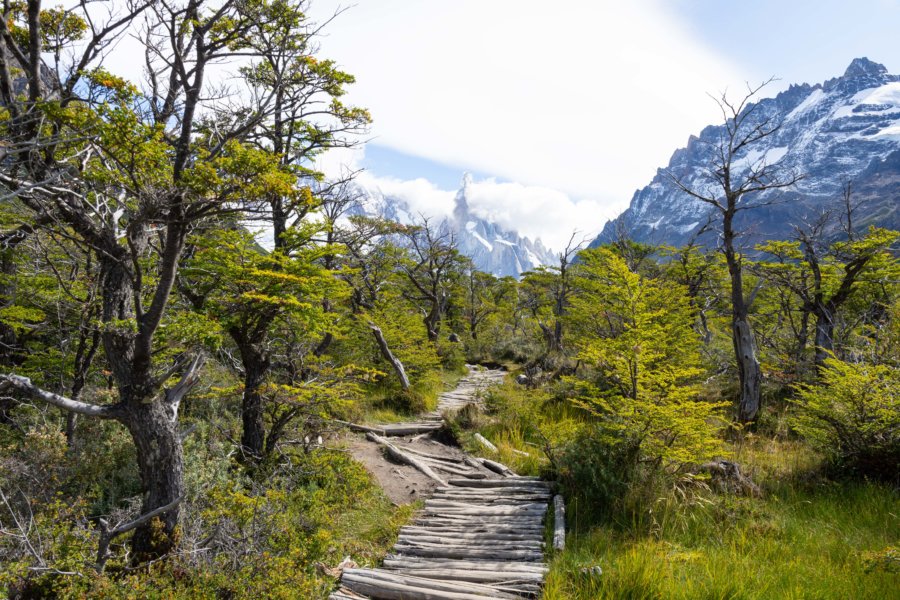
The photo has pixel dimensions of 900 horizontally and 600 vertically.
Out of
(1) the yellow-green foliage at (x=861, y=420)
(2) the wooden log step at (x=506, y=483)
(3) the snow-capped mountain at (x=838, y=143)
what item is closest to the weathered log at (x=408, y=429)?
(2) the wooden log step at (x=506, y=483)

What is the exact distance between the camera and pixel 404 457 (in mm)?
8625

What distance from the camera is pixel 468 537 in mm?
5484

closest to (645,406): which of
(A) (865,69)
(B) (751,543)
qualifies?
(B) (751,543)

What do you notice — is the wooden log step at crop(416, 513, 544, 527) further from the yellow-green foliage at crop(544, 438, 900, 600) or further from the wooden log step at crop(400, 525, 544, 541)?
the yellow-green foliage at crop(544, 438, 900, 600)

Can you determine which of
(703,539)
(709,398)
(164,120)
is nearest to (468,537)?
(703,539)

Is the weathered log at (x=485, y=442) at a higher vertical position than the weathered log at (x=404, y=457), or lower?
higher

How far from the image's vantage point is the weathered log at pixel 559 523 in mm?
4930

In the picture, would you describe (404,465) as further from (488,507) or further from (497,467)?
(488,507)

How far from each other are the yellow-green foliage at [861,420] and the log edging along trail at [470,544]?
14.5 ft

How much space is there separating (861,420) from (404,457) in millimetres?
7723

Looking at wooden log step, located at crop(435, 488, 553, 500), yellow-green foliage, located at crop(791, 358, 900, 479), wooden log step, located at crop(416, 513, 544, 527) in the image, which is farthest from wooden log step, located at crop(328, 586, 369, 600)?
yellow-green foliage, located at crop(791, 358, 900, 479)

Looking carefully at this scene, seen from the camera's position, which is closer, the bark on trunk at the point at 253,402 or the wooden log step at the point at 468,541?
the wooden log step at the point at 468,541

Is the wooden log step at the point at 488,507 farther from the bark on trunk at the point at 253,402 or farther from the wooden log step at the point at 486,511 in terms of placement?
the bark on trunk at the point at 253,402

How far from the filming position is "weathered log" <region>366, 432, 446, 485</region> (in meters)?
8.01
